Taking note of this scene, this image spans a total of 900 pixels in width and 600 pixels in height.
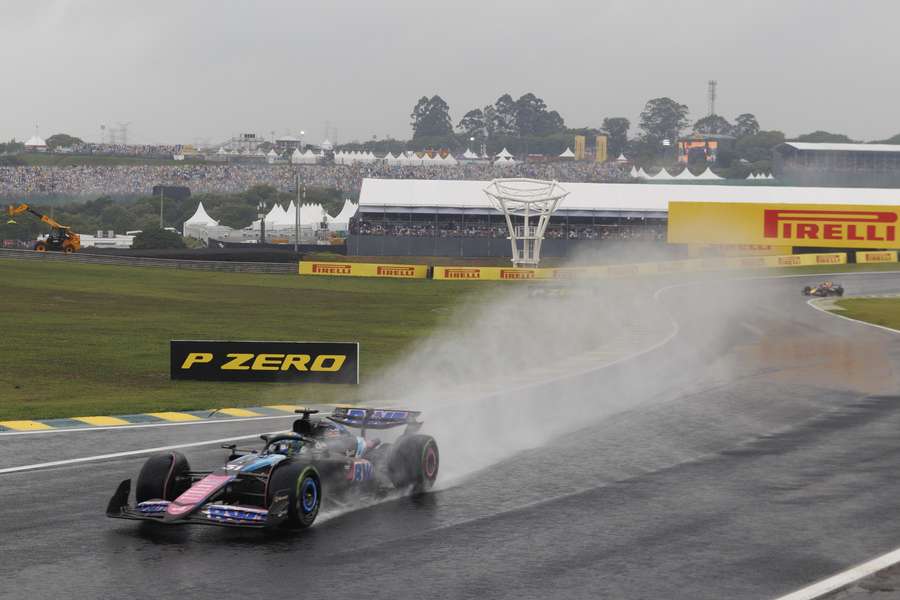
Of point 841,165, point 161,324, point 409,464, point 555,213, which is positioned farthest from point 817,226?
point 409,464

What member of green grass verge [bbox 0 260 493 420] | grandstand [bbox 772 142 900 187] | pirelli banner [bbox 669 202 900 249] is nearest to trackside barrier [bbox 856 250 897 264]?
pirelli banner [bbox 669 202 900 249]

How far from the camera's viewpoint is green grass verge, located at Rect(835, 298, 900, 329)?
5259 centimetres

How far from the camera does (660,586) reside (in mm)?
12086

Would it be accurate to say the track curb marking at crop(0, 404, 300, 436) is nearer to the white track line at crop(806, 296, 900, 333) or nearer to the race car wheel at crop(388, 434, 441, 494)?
the race car wheel at crop(388, 434, 441, 494)

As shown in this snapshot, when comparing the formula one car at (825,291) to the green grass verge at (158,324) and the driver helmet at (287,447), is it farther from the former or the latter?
the driver helmet at (287,447)

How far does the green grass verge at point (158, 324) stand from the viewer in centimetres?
2762

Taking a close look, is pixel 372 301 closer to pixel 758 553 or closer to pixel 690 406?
pixel 690 406

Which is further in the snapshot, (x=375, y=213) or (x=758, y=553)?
(x=375, y=213)

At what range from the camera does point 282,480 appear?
45.6 ft

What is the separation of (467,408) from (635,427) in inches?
148

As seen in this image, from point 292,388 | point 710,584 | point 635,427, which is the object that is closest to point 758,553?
point 710,584

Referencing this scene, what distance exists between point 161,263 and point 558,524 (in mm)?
72882

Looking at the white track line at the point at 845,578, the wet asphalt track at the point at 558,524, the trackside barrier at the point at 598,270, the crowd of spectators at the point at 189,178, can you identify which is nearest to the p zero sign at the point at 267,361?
the wet asphalt track at the point at 558,524

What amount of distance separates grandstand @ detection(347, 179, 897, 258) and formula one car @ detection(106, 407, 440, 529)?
86303 mm
